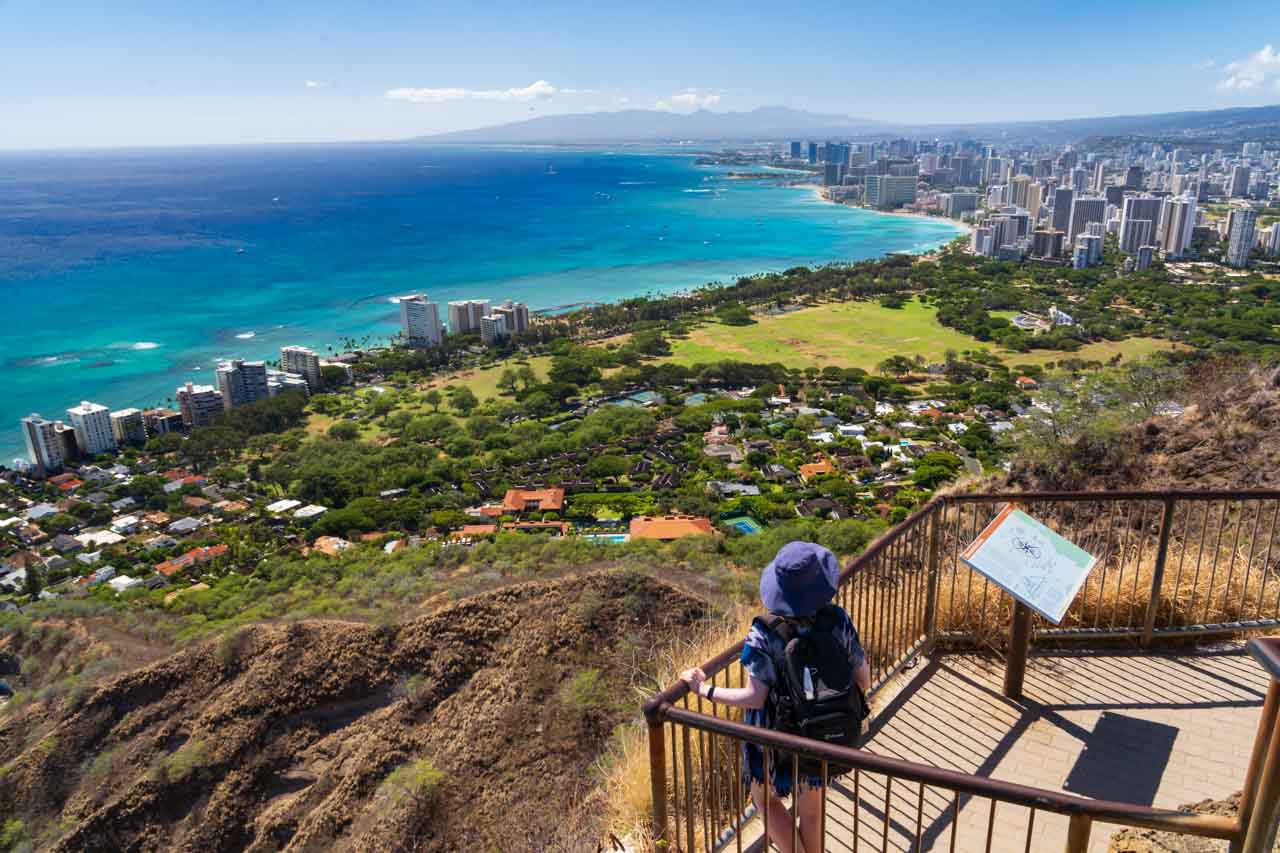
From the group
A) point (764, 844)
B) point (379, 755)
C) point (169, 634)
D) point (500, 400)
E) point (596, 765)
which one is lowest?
point (500, 400)

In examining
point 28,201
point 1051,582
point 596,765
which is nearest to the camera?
point 1051,582

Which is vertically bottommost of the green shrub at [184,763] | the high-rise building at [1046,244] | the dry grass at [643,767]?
the high-rise building at [1046,244]

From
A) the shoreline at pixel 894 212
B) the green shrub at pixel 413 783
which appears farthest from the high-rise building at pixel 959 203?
the green shrub at pixel 413 783

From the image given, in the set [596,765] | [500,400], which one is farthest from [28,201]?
[596,765]

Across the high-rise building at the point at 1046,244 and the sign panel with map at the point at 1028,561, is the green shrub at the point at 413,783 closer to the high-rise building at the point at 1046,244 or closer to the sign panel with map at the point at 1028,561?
the sign panel with map at the point at 1028,561

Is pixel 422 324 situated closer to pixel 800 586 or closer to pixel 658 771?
pixel 658 771

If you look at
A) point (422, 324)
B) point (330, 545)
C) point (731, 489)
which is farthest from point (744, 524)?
point (422, 324)

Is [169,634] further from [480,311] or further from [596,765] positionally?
[480,311]
